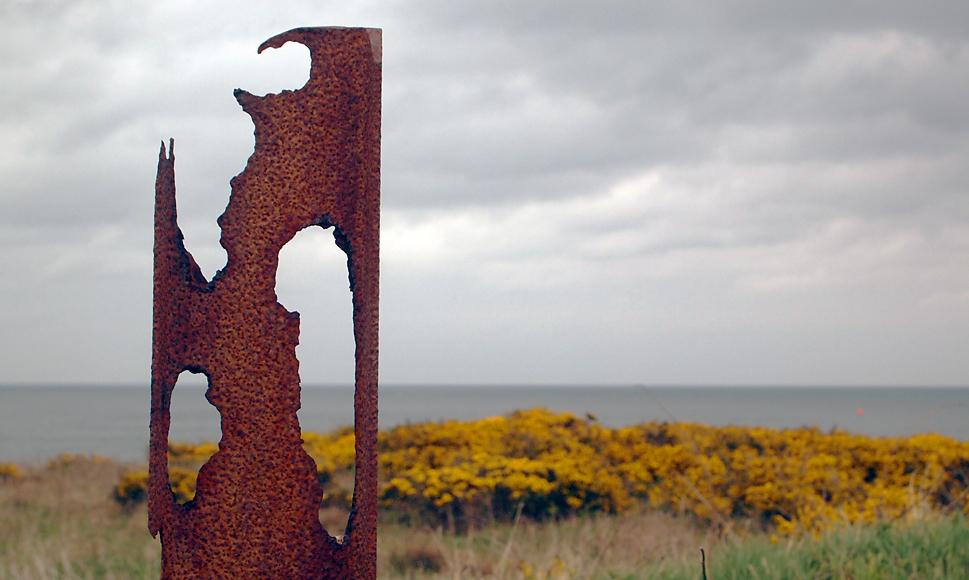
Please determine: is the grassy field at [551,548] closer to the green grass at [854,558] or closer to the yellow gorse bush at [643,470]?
the green grass at [854,558]

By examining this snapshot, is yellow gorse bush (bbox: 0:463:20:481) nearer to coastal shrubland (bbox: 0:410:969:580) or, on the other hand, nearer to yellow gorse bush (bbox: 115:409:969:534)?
coastal shrubland (bbox: 0:410:969:580)

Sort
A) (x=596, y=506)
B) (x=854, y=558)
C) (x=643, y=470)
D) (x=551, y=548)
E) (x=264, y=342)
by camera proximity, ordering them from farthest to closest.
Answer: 1. (x=643, y=470)
2. (x=596, y=506)
3. (x=551, y=548)
4. (x=854, y=558)
5. (x=264, y=342)

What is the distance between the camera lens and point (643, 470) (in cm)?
795

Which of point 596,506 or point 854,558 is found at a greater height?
point 854,558

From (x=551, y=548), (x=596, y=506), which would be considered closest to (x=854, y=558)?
(x=551, y=548)

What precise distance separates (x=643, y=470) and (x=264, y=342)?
6784mm

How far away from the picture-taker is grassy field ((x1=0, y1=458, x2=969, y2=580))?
12.9 feet

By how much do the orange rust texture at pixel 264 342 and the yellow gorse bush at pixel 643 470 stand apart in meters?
4.94

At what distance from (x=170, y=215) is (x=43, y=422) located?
64.4 meters

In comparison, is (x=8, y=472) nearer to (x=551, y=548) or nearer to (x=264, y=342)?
(x=551, y=548)

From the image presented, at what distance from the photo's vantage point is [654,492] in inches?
291

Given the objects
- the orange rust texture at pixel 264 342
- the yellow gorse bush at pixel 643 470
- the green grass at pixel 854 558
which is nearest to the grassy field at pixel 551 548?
the green grass at pixel 854 558

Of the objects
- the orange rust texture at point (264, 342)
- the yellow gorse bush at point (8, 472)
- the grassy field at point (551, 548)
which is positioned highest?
the orange rust texture at point (264, 342)

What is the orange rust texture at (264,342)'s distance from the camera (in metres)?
1.83
